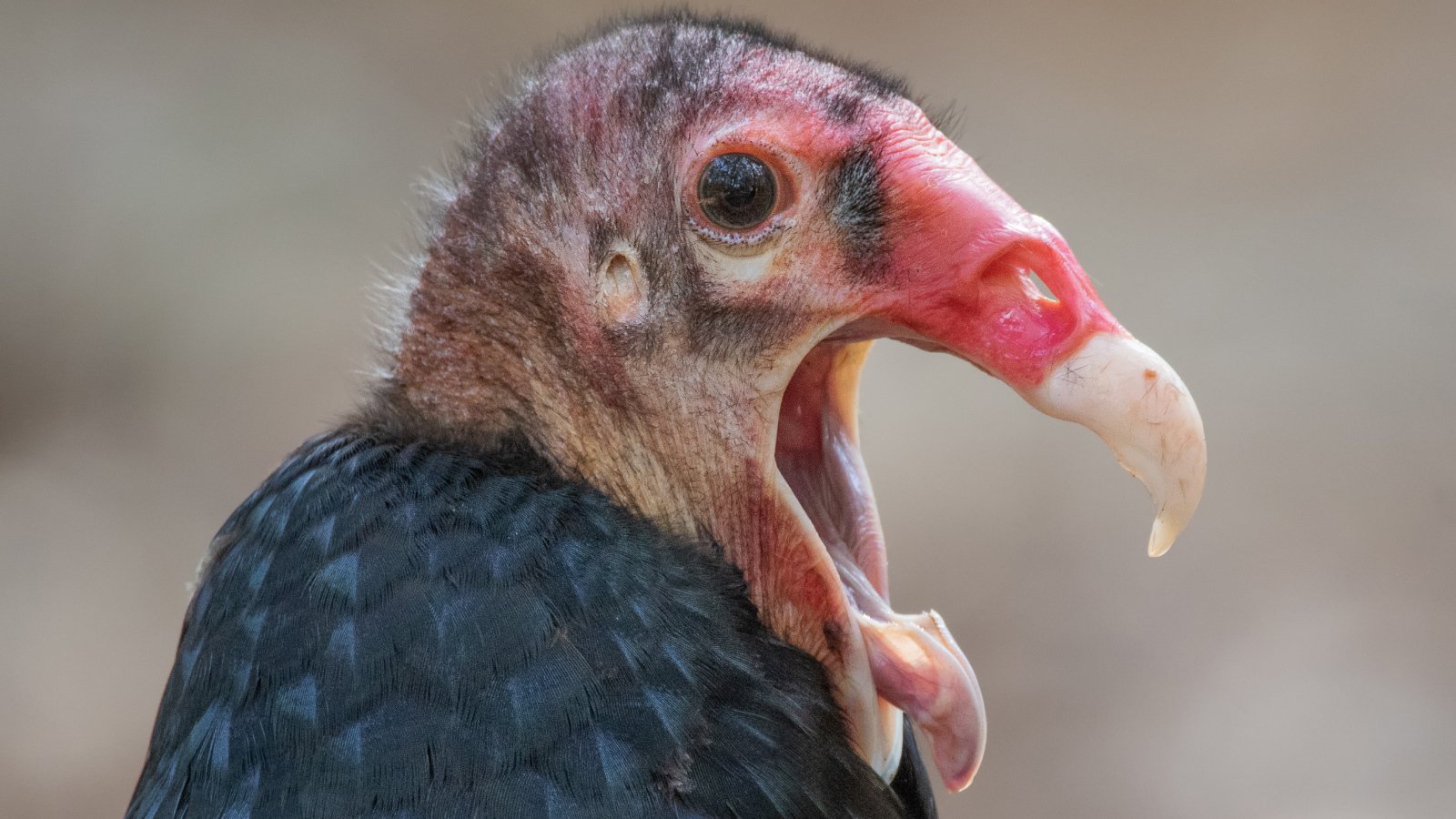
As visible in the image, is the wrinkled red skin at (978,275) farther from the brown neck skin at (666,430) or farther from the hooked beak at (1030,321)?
the brown neck skin at (666,430)

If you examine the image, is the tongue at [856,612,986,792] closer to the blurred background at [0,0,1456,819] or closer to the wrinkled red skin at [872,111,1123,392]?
the wrinkled red skin at [872,111,1123,392]

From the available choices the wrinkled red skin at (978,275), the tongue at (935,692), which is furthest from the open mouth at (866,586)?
the wrinkled red skin at (978,275)

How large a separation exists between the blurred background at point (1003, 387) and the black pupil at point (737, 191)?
188cm

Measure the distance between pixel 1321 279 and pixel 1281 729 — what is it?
9.03 ft

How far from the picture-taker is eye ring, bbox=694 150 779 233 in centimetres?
151

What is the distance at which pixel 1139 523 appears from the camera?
5.03 meters

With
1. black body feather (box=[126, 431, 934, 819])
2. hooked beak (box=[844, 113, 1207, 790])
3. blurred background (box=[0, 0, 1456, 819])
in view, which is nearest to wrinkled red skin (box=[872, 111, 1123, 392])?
hooked beak (box=[844, 113, 1207, 790])

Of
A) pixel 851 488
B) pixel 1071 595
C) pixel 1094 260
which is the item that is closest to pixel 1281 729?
pixel 1071 595

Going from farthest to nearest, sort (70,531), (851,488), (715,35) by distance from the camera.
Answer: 1. (70,531)
2. (851,488)
3. (715,35)

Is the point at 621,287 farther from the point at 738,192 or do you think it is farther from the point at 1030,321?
the point at 1030,321

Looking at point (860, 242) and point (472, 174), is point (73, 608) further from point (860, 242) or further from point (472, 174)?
point (860, 242)

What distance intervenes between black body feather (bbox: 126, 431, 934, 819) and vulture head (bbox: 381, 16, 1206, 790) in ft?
0.23

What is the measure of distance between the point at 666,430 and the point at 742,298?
0.18 metres

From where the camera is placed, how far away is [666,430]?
5.09 feet
